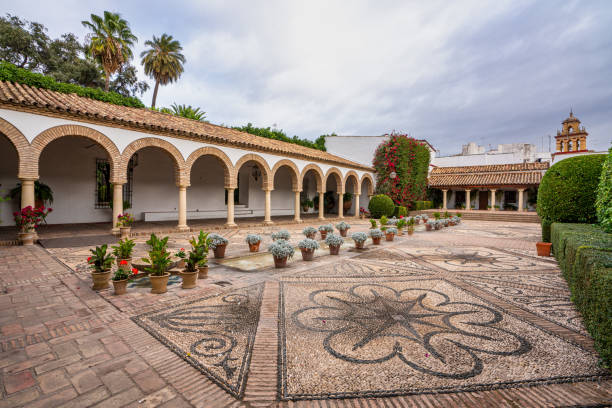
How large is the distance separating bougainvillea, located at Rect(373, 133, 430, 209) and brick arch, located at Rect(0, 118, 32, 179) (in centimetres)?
2079

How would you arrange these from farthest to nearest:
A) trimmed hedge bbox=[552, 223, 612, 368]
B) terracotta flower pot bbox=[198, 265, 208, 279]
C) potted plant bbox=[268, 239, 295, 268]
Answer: potted plant bbox=[268, 239, 295, 268] < terracotta flower pot bbox=[198, 265, 208, 279] < trimmed hedge bbox=[552, 223, 612, 368]

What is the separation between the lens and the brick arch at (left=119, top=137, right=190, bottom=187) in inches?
401

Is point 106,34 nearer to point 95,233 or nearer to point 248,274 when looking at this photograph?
point 95,233

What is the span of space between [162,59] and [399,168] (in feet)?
77.9

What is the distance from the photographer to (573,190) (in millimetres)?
7750

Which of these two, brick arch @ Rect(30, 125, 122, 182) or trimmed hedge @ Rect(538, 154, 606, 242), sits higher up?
brick arch @ Rect(30, 125, 122, 182)

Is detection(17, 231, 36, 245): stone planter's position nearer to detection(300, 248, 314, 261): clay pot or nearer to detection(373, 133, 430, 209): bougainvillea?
detection(300, 248, 314, 261): clay pot

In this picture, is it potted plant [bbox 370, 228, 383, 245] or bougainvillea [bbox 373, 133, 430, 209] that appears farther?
bougainvillea [bbox 373, 133, 430, 209]

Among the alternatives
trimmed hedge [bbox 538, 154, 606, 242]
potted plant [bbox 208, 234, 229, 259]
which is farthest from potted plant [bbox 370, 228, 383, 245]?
trimmed hedge [bbox 538, 154, 606, 242]

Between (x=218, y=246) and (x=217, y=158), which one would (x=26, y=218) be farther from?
(x=217, y=158)

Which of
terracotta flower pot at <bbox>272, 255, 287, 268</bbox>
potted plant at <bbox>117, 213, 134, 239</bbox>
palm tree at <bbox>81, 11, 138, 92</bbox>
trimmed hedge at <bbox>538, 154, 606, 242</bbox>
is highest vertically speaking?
palm tree at <bbox>81, 11, 138, 92</bbox>

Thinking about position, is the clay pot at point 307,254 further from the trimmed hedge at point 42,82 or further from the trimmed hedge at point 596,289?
the trimmed hedge at point 42,82

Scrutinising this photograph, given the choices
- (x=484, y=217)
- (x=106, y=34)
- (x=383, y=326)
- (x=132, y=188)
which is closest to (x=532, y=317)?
(x=383, y=326)

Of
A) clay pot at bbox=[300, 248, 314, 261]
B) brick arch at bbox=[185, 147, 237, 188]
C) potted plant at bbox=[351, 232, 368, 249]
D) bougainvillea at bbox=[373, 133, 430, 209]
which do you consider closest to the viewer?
clay pot at bbox=[300, 248, 314, 261]
